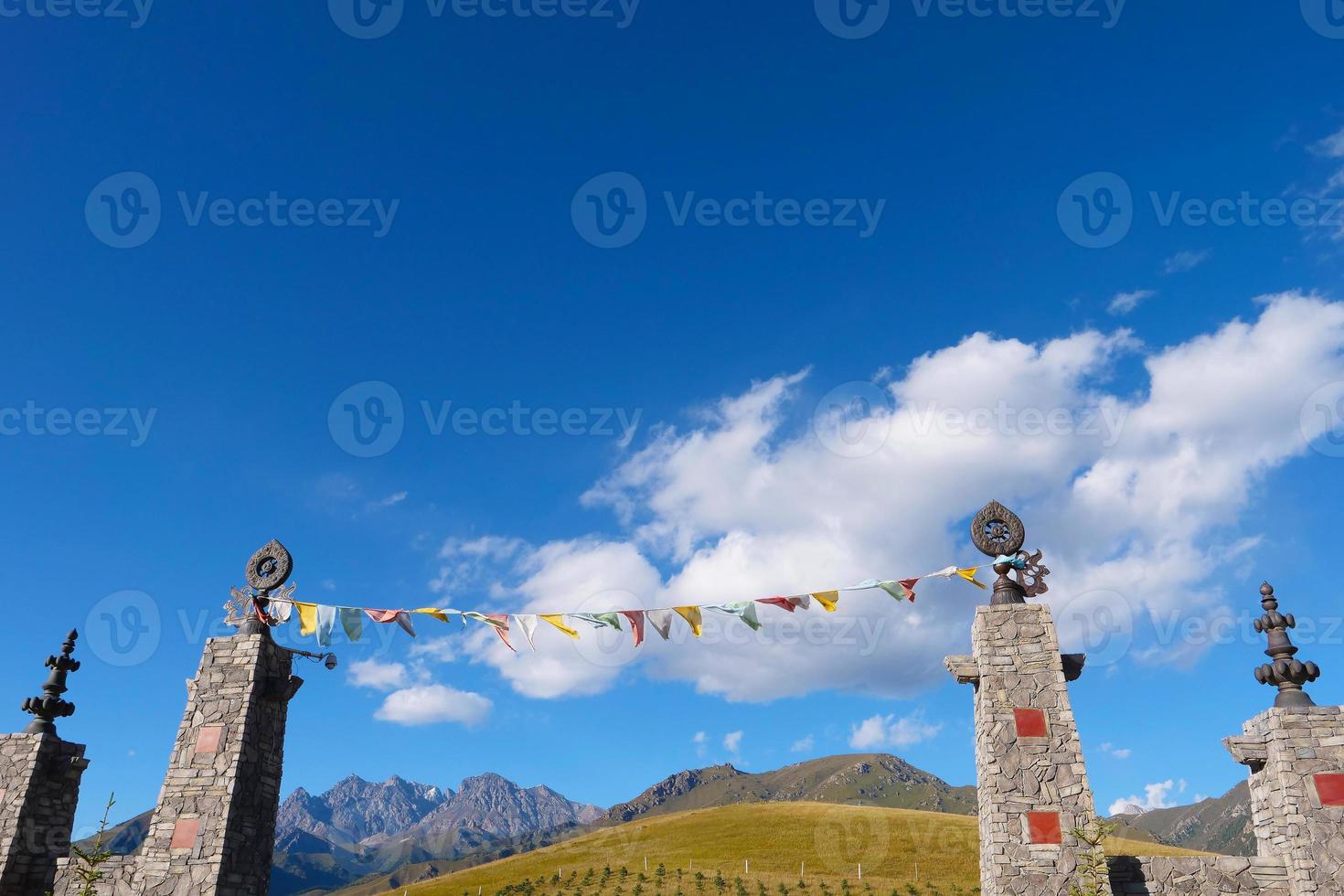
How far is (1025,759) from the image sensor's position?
43.9 feet

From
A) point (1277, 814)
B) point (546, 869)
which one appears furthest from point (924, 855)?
point (1277, 814)

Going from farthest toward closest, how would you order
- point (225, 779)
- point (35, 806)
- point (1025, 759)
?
point (35, 806)
point (225, 779)
point (1025, 759)

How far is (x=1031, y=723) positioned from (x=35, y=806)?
62.1ft

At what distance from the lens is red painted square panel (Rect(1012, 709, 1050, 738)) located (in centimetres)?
1351

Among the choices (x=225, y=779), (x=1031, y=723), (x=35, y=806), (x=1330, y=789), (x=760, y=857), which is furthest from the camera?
(x=760, y=857)

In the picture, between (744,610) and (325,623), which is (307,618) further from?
(744,610)

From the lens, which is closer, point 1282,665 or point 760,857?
point 1282,665

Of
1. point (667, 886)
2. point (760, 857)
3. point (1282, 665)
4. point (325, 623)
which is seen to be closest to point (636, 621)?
point (325, 623)

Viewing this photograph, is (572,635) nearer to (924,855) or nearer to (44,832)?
(44,832)

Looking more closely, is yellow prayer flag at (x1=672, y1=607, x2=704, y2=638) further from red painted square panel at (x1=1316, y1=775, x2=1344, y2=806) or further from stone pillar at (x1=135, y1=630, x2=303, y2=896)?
red painted square panel at (x1=1316, y1=775, x2=1344, y2=806)

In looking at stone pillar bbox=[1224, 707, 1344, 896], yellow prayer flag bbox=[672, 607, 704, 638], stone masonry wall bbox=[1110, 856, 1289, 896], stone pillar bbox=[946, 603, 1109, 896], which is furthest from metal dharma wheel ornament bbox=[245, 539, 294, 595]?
stone pillar bbox=[1224, 707, 1344, 896]

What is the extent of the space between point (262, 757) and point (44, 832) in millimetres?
5227

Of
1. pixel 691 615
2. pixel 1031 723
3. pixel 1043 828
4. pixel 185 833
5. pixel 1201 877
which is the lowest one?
pixel 1201 877

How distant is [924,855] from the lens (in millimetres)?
72312
